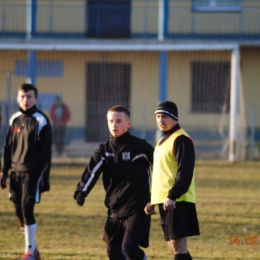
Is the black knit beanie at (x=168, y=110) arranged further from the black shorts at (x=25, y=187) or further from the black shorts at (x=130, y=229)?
the black shorts at (x=25, y=187)

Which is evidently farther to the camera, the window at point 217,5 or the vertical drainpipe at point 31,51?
the window at point 217,5

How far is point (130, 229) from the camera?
5914 mm

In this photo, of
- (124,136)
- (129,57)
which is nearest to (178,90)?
(129,57)

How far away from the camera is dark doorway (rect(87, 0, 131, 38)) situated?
79.2 ft

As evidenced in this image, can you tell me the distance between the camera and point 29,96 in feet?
24.1

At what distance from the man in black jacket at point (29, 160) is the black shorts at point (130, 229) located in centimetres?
129

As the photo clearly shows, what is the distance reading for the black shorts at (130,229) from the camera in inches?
233

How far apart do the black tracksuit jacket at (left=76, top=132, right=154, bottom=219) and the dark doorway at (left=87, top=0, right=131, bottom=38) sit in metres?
18.3

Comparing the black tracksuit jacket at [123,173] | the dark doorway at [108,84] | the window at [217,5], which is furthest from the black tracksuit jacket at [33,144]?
the window at [217,5]

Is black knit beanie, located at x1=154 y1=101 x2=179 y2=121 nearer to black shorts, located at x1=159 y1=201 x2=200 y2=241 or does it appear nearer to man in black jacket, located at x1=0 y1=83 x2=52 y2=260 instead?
black shorts, located at x1=159 y1=201 x2=200 y2=241

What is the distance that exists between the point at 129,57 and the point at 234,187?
10.4m

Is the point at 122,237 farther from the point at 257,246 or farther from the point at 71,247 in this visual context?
the point at 257,246

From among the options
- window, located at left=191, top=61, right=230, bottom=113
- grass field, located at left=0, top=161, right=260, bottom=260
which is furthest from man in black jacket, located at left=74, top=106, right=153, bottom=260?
window, located at left=191, top=61, right=230, bottom=113

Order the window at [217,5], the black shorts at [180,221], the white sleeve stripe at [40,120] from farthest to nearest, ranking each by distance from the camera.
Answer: the window at [217,5], the white sleeve stripe at [40,120], the black shorts at [180,221]
